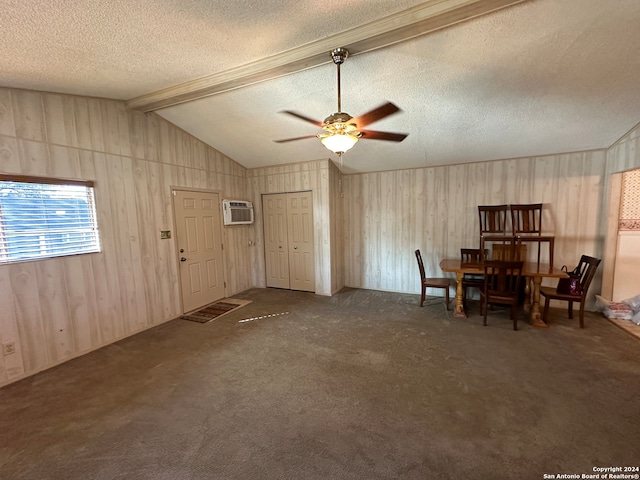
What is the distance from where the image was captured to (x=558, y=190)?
3969 mm

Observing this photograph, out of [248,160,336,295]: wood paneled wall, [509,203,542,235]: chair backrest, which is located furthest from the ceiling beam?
[509,203,542,235]: chair backrest

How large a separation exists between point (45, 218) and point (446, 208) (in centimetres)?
531

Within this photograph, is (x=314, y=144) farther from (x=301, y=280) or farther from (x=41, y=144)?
(x=41, y=144)

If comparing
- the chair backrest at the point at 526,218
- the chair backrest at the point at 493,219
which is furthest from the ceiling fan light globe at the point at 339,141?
the chair backrest at the point at 526,218

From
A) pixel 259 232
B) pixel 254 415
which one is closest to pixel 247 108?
pixel 259 232

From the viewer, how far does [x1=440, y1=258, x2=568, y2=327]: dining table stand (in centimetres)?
339

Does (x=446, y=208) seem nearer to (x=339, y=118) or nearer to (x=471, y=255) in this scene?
(x=471, y=255)

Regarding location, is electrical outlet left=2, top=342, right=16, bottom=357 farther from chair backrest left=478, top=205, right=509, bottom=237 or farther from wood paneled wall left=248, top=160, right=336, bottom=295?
chair backrest left=478, top=205, right=509, bottom=237

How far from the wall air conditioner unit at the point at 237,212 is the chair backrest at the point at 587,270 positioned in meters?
5.15

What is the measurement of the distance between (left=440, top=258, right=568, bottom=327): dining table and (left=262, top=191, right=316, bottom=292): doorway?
7.90 feet

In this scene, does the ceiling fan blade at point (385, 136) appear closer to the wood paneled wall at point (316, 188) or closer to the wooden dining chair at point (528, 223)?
the wood paneled wall at point (316, 188)

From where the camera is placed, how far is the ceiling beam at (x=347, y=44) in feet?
5.91

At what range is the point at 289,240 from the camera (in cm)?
525

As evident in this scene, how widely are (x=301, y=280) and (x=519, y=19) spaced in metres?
4.45
